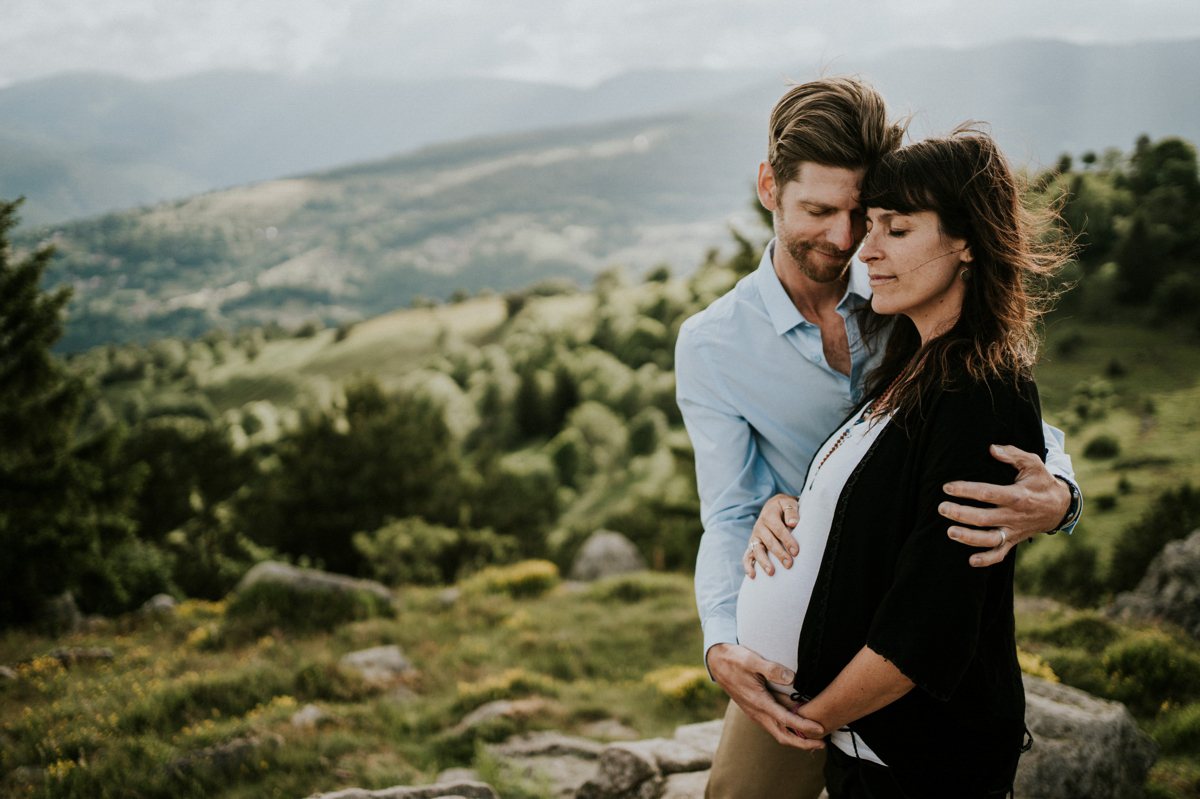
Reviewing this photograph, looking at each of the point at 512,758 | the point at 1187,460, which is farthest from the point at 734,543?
the point at 1187,460

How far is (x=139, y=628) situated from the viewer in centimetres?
1023

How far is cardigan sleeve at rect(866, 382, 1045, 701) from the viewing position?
1.53 meters

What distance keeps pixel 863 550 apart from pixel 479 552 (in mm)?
16311

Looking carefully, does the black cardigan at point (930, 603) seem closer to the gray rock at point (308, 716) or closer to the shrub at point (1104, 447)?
the gray rock at point (308, 716)

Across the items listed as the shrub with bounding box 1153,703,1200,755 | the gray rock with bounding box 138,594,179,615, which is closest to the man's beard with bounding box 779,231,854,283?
the shrub with bounding box 1153,703,1200,755

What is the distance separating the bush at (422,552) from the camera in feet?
50.4

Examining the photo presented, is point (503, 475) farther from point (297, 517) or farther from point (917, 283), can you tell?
point (917, 283)

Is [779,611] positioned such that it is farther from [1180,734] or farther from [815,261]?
[1180,734]

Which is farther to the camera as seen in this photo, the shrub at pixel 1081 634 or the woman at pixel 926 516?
the shrub at pixel 1081 634

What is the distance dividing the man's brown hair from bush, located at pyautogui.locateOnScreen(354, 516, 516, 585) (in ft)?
45.7

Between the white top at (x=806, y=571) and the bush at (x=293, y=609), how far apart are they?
27.7 ft

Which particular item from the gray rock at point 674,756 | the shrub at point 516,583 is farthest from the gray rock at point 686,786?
the shrub at point 516,583

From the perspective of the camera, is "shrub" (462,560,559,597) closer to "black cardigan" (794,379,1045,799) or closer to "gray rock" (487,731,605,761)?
"gray rock" (487,731,605,761)

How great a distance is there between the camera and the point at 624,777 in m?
3.67
